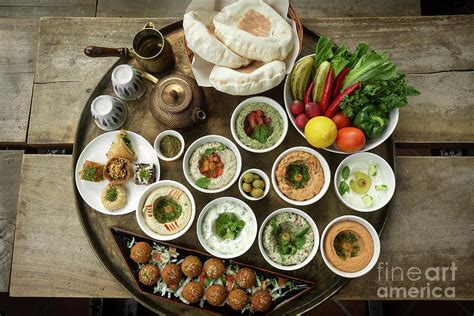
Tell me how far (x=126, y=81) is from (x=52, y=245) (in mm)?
1291

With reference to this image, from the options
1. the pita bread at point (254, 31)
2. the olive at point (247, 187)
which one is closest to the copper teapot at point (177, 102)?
the pita bread at point (254, 31)

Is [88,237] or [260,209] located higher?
[260,209]

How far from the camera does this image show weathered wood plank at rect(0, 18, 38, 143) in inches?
114

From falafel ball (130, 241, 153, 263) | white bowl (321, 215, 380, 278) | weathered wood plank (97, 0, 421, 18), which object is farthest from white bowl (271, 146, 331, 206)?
weathered wood plank (97, 0, 421, 18)

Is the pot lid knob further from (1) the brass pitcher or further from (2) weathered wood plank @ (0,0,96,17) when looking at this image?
(2) weathered wood plank @ (0,0,96,17)

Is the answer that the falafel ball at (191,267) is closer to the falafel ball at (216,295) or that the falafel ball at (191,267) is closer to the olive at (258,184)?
the falafel ball at (216,295)

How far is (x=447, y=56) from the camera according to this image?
2826 millimetres

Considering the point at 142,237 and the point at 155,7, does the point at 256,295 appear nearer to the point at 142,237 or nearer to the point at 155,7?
the point at 142,237

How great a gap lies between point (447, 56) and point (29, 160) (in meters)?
3.24

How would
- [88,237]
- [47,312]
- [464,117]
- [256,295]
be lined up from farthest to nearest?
1. [47,312]
2. [464,117]
3. [88,237]
4. [256,295]

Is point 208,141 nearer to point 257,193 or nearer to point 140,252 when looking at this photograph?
point 257,193

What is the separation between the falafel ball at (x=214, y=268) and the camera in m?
2.36

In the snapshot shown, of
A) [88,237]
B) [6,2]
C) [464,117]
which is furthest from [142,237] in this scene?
[6,2]

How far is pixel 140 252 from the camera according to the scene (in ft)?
7.79
